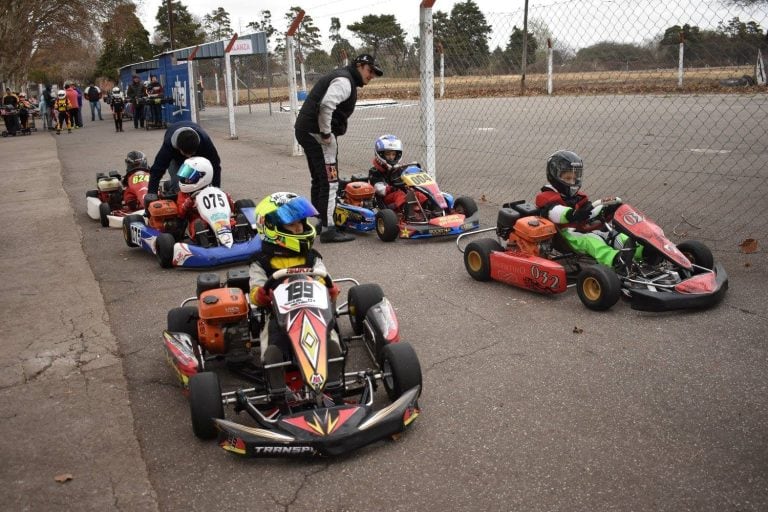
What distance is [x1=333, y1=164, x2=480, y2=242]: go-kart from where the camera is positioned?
7.87m

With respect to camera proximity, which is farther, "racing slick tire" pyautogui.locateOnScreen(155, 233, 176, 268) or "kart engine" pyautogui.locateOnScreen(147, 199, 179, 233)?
"kart engine" pyautogui.locateOnScreen(147, 199, 179, 233)

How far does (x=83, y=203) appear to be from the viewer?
1119 centimetres

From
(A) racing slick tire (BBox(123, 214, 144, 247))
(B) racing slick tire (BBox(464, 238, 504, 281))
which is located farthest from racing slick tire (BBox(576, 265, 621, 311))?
(A) racing slick tire (BBox(123, 214, 144, 247))

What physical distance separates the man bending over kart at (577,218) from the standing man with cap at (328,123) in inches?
106

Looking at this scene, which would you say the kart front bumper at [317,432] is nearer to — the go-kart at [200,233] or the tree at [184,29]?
the go-kart at [200,233]

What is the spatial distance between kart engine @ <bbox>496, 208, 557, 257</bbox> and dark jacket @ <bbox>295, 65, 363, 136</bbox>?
2.61 metres

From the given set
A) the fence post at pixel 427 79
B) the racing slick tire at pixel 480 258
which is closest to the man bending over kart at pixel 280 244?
the racing slick tire at pixel 480 258

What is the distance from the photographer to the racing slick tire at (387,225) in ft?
25.7

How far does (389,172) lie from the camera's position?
865 cm

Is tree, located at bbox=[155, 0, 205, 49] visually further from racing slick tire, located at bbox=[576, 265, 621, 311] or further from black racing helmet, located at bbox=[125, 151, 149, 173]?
racing slick tire, located at bbox=[576, 265, 621, 311]

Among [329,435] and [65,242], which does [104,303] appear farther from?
[329,435]

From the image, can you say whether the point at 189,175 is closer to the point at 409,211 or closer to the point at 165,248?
the point at 165,248

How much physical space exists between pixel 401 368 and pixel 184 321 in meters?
1.65

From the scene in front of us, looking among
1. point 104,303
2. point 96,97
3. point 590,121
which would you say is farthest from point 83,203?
point 96,97
